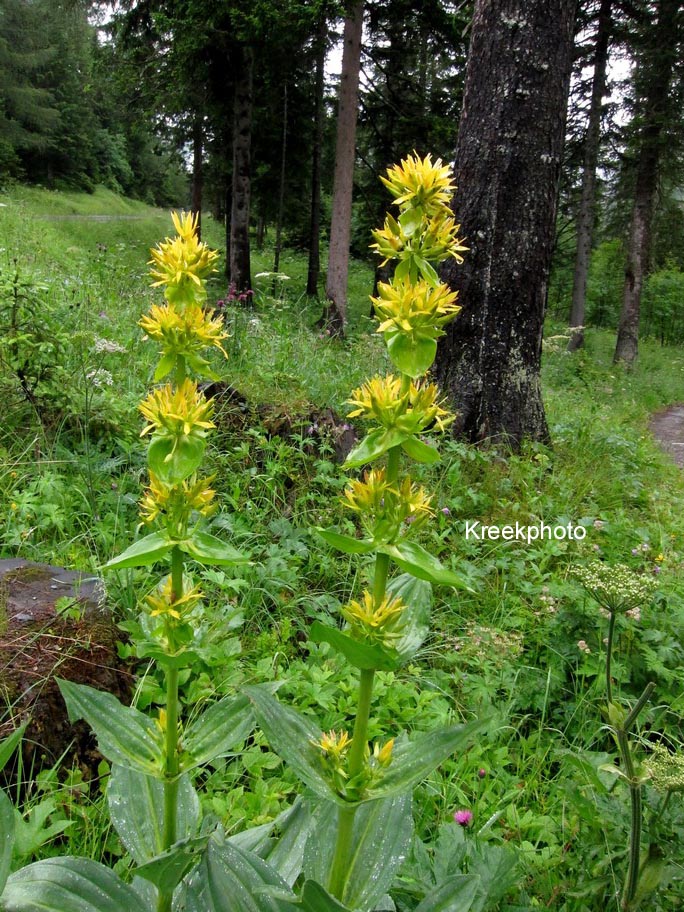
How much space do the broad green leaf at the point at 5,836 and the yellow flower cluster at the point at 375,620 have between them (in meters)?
0.76

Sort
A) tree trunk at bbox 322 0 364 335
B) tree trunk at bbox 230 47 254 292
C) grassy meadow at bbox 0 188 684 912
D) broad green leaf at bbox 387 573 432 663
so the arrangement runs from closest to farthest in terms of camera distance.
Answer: broad green leaf at bbox 387 573 432 663 < grassy meadow at bbox 0 188 684 912 < tree trunk at bbox 322 0 364 335 < tree trunk at bbox 230 47 254 292

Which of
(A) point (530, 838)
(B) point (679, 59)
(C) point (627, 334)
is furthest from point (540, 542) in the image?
(B) point (679, 59)

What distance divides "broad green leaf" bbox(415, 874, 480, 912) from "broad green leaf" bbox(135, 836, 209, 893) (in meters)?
0.53

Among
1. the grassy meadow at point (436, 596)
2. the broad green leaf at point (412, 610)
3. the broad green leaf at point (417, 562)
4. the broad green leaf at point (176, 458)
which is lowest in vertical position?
the grassy meadow at point (436, 596)

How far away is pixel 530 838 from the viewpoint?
1.99 meters

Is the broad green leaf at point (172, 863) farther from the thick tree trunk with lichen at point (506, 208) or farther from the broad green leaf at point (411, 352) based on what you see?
the thick tree trunk with lichen at point (506, 208)

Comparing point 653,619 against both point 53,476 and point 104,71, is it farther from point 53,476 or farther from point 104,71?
point 104,71

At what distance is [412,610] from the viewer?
4.60ft

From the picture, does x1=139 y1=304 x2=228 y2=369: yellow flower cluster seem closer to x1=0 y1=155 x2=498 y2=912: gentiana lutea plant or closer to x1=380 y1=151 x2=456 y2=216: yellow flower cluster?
x1=0 y1=155 x2=498 y2=912: gentiana lutea plant

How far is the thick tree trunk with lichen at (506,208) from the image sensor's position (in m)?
4.49

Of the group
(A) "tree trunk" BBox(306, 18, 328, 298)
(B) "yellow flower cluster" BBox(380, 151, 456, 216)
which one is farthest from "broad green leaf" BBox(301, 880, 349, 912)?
(A) "tree trunk" BBox(306, 18, 328, 298)

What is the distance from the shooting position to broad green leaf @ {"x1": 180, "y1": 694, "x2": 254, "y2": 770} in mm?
1301

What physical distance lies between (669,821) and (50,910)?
154 centimetres

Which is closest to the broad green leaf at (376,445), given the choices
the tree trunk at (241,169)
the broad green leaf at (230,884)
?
the broad green leaf at (230,884)
